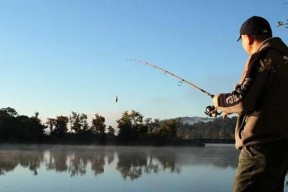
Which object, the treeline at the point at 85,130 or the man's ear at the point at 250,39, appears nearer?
the man's ear at the point at 250,39

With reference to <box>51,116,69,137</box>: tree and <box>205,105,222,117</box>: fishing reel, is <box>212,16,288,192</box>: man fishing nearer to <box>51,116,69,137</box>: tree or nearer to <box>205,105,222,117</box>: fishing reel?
<box>205,105,222,117</box>: fishing reel

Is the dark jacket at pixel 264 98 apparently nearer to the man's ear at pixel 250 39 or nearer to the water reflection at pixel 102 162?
the man's ear at pixel 250 39

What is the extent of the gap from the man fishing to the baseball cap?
0.59ft

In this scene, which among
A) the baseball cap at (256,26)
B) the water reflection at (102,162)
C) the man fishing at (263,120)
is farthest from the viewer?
the water reflection at (102,162)

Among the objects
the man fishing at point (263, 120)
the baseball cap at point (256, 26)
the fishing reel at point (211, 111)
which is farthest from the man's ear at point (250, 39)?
the fishing reel at point (211, 111)

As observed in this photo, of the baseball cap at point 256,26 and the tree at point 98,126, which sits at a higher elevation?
the tree at point 98,126

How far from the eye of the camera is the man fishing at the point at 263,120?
262 cm

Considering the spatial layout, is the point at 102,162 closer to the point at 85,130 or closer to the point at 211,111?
the point at 211,111

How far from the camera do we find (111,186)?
20906mm

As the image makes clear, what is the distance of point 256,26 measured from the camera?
9.39 ft

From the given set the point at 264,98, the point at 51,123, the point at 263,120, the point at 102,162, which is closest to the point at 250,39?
the point at 264,98

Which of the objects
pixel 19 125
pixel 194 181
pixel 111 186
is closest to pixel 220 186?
pixel 194 181

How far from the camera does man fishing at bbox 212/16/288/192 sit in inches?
103

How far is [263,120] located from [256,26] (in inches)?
22.8
